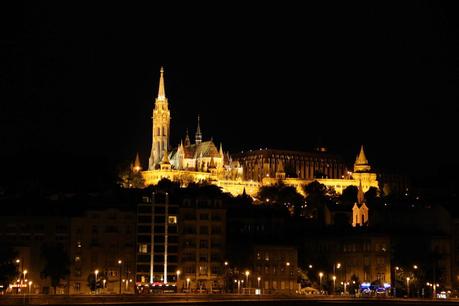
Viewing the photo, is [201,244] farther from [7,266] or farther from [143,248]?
[7,266]

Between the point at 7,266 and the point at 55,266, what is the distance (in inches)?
300

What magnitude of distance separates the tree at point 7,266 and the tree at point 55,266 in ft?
9.96

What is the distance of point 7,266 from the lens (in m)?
106

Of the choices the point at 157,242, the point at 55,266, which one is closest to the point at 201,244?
the point at 157,242

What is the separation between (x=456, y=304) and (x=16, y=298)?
34286mm

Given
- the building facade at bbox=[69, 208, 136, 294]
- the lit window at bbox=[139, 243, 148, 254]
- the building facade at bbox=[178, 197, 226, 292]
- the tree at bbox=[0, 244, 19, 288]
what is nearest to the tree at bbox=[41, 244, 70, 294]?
the tree at bbox=[0, 244, 19, 288]

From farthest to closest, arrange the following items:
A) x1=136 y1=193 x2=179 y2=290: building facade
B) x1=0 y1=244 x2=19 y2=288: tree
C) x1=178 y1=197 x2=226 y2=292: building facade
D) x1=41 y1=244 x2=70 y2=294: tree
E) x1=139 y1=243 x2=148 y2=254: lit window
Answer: x1=178 y1=197 x2=226 y2=292: building facade → x1=139 y1=243 x2=148 y2=254: lit window → x1=136 y1=193 x2=179 y2=290: building facade → x1=41 y1=244 x2=70 y2=294: tree → x1=0 y1=244 x2=19 y2=288: tree

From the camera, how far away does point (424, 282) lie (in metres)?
124

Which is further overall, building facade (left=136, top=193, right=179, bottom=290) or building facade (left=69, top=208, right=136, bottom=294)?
→ building facade (left=136, top=193, right=179, bottom=290)

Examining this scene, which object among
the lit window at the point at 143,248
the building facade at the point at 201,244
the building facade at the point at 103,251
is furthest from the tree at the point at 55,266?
the building facade at the point at 201,244

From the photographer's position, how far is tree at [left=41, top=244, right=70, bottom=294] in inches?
4407

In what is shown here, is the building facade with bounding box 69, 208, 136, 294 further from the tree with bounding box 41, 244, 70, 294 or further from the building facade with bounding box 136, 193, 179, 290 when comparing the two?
the tree with bounding box 41, 244, 70, 294

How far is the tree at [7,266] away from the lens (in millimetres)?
104250

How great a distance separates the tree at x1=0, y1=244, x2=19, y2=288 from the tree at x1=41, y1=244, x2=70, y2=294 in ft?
9.96
